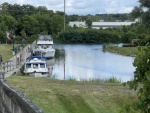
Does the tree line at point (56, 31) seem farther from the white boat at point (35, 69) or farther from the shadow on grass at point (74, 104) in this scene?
the shadow on grass at point (74, 104)

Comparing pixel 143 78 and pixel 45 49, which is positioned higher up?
pixel 143 78

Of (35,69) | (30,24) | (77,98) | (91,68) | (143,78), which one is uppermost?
(143,78)

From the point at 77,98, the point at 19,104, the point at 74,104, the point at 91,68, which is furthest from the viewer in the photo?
the point at 91,68

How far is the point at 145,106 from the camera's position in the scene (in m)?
4.58

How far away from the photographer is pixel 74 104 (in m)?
14.7

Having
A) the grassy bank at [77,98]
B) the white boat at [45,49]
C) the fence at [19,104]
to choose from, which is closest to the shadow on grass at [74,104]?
the grassy bank at [77,98]

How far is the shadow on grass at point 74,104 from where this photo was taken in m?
14.0

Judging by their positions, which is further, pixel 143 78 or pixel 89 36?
pixel 89 36

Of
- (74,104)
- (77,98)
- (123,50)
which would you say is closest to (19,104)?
(74,104)

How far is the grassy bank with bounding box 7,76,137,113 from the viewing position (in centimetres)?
1421

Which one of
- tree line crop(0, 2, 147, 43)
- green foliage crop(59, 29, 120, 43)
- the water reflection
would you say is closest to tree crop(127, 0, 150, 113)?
the water reflection

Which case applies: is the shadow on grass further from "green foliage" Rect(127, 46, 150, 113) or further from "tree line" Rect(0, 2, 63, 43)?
Result: "tree line" Rect(0, 2, 63, 43)

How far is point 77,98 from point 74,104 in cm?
81

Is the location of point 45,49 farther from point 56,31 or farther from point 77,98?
point 56,31
